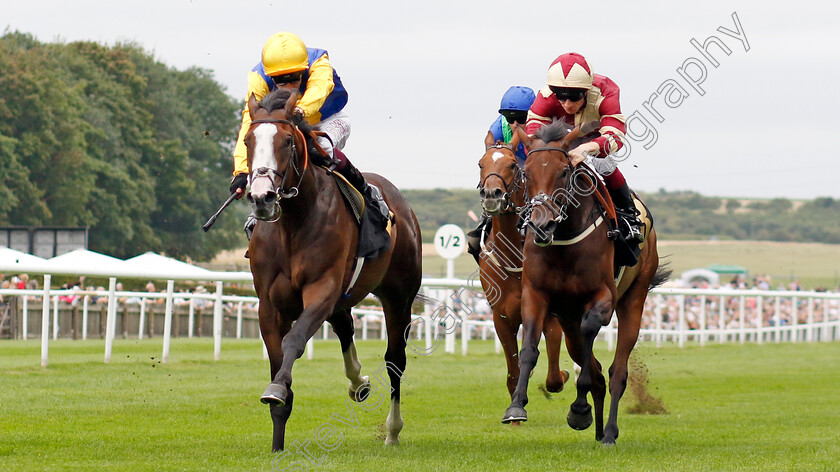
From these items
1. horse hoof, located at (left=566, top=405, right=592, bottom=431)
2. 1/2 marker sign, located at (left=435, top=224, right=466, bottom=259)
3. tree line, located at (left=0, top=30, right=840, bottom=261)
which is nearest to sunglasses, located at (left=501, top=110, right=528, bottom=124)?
horse hoof, located at (left=566, top=405, right=592, bottom=431)

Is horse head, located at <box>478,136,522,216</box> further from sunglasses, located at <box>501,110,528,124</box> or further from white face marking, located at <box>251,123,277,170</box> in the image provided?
white face marking, located at <box>251,123,277,170</box>

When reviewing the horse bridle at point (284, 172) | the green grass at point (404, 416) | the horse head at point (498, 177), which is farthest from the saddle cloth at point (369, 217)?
the green grass at point (404, 416)

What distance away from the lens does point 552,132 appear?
7363 mm

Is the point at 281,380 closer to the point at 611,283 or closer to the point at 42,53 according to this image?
the point at 611,283

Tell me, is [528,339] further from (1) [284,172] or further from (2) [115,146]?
(2) [115,146]

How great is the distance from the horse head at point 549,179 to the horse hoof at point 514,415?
0.96 metres

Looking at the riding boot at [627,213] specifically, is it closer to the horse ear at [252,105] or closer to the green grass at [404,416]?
the green grass at [404,416]

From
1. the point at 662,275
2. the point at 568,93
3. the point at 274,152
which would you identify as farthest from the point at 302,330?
the point at 662,275

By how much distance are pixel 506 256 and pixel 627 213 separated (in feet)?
3.69

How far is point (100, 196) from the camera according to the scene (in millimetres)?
41156

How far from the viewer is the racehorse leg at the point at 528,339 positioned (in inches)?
270

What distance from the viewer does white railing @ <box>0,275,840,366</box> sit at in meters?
15.1

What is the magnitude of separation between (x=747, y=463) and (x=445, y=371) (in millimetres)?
7833

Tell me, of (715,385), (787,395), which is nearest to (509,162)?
(787,395)
